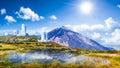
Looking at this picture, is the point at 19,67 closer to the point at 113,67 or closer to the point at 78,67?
the point at 78,67

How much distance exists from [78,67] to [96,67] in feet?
17.8

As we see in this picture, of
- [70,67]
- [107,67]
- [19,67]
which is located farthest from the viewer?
[107,67]

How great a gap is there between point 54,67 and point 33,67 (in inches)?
223

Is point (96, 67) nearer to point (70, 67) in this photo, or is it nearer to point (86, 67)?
point (86, 67)

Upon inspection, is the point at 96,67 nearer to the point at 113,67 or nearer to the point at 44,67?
the point at 113,67

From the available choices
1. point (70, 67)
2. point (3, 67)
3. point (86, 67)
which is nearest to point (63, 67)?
point (70, 67)

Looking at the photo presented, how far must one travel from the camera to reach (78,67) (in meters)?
60.9

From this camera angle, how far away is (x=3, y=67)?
57.8m

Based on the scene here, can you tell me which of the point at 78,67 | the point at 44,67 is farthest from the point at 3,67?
the point at 78,67

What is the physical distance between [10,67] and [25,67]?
154 inches

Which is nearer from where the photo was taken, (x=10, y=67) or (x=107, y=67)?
(x=10, y=67)

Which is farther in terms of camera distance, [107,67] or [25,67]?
[107,67]

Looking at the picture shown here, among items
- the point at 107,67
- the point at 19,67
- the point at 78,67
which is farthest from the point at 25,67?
the point at 107,67

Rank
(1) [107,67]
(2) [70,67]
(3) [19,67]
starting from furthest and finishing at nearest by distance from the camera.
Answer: (1) [107,67] < (2) [70,67] < (3) [19,67]
